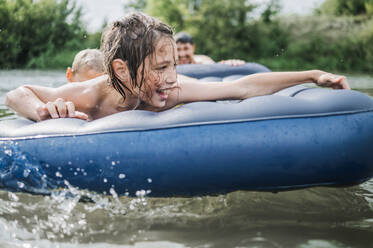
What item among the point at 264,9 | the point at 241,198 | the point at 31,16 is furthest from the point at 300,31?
the point at 241,198

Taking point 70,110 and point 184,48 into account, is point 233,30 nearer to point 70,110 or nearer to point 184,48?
point 184,48

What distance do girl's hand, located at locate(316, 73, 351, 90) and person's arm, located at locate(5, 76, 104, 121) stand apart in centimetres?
103

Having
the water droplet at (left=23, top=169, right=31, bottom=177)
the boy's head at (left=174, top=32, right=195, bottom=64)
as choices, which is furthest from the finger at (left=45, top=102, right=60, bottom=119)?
the boy's head at (left=174, top=32, right=195, bottom=64)

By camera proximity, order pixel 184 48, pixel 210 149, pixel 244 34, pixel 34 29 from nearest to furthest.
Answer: pixel 210 149 < pixel 184 48 < pixel 34 29 < pixel 244 34

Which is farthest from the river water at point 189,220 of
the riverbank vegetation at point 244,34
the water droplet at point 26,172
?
the riverbank vegetation at point 244,34

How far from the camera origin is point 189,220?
156cm

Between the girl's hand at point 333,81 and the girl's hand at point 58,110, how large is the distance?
1.07m

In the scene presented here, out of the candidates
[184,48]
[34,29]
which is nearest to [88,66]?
[184,48]

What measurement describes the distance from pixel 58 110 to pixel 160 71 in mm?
469

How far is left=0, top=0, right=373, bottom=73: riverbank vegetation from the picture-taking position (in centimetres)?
1060

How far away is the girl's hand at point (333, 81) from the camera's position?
5.81 ft

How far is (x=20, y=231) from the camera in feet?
4.75

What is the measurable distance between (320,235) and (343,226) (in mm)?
143

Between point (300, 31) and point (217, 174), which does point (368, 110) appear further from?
point (300, 31)
